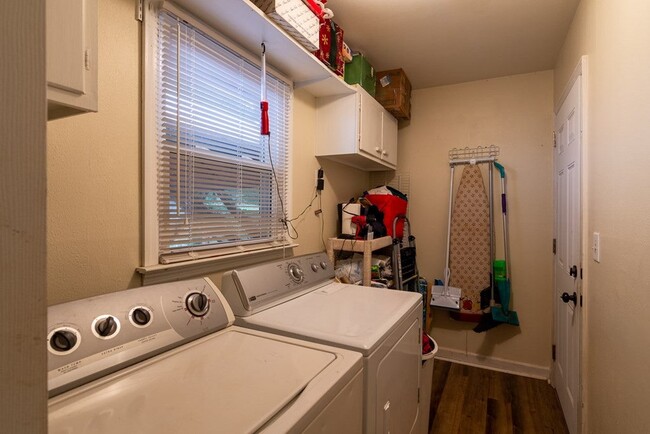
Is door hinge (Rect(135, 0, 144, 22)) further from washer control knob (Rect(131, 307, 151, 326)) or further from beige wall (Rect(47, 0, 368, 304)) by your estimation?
washer control knob (Rect(131, 307, 151, 326))

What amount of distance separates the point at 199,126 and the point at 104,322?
85 cm

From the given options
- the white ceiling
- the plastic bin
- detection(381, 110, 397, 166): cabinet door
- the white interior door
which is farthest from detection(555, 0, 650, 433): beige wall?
detection(381, 110, 397, 166): cabinet door

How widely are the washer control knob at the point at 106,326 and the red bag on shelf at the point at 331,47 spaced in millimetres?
1580

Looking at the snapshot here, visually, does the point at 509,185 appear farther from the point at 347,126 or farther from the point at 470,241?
the point at 347,126

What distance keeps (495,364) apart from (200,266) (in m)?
2.69

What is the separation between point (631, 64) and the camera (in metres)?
1.12

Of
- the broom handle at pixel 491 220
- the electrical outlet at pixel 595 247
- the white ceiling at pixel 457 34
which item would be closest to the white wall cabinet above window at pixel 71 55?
the white ceiling at pixel 457 34

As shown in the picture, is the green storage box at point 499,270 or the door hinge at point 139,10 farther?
the green storage box at point 499,270

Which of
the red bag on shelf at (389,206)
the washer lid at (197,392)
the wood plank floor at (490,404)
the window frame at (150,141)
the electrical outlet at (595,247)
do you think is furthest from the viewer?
the red bag on shelf at (389,206)

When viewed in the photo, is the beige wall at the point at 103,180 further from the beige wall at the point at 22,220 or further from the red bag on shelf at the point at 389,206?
the red bag on shelf at the point at 389,206

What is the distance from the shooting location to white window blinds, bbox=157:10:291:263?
4.05 ft

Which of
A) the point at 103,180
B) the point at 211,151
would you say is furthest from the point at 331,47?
the point at 103,180

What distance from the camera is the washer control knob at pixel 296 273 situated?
153cm

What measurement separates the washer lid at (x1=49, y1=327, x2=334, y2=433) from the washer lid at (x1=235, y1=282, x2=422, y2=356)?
103 millimetres
